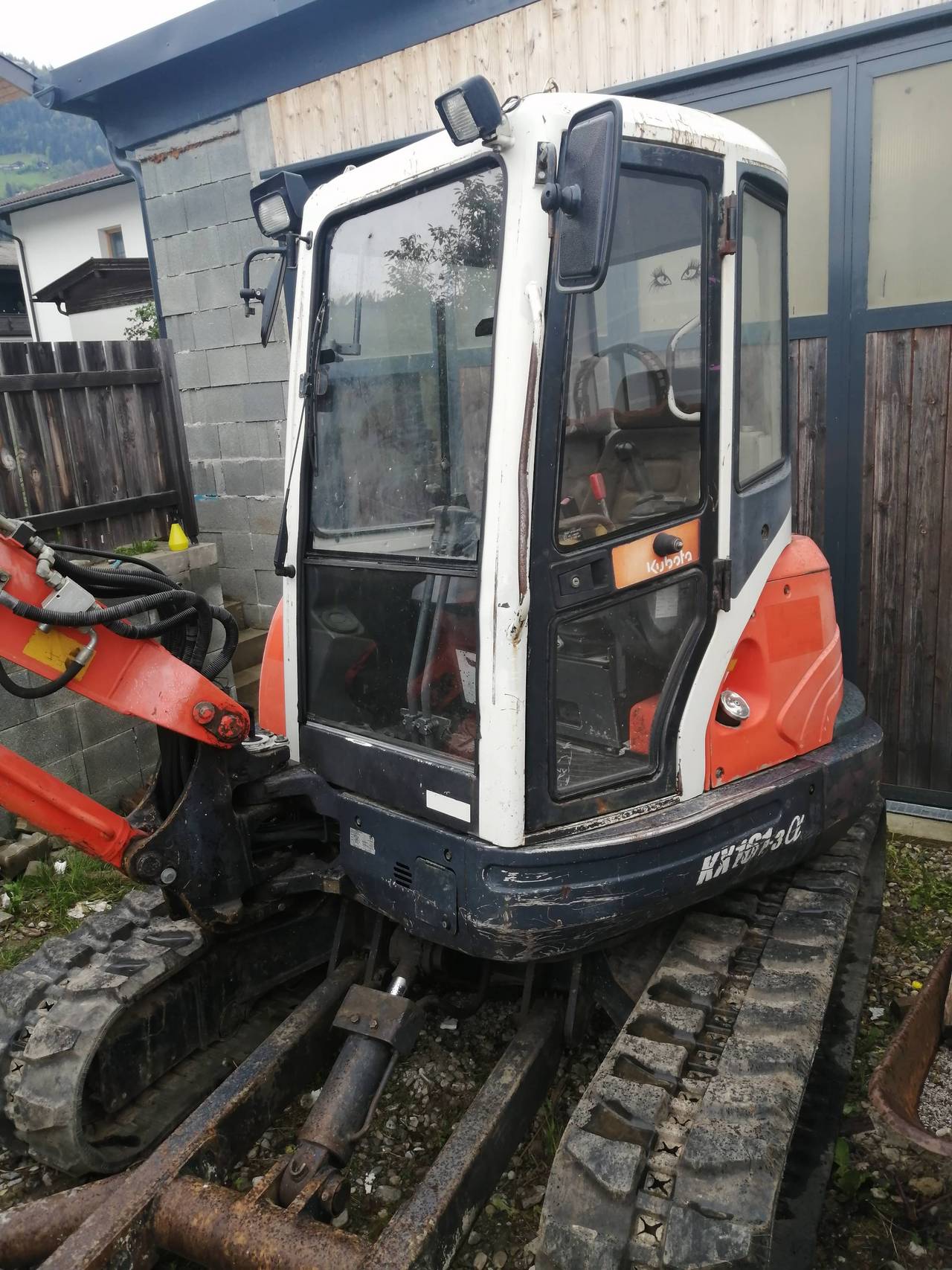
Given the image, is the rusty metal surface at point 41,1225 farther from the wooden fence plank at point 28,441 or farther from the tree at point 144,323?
the tree at point 144,323

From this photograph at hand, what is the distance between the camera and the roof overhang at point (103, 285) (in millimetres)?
15766

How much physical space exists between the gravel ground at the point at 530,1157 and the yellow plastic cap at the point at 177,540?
352 centimetres

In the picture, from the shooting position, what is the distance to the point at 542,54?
5.38m

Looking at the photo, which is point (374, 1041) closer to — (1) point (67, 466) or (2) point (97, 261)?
(1) point (67, 466)

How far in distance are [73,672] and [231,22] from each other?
527 cm

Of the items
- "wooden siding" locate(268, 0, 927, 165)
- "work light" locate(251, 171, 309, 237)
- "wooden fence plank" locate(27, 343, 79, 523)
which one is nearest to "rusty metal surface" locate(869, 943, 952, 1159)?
"work light" locate(251, 171, 309, 237)

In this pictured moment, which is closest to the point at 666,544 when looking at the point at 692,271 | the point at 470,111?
the point at 692,271

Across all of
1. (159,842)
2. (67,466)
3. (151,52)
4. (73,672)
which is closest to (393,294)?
(73,672)

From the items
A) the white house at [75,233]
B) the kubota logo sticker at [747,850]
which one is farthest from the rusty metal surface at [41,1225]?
the white house at [75,233]

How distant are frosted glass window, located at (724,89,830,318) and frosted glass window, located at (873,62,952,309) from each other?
0.75 ft

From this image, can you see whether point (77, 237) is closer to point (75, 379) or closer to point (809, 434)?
point (75, 379)

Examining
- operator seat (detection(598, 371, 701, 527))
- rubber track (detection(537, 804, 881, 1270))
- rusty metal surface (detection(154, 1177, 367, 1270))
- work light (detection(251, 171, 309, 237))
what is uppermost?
work light (detection(251, 171, 309, 237))

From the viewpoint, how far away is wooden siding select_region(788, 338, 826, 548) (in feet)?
16.5

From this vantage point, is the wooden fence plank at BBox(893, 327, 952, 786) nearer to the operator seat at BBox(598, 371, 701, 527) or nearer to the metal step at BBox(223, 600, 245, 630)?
the operator seat at BBox(598, 371, 701, 527)
